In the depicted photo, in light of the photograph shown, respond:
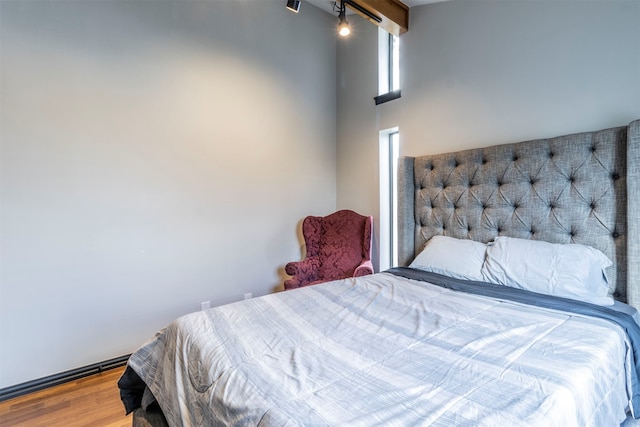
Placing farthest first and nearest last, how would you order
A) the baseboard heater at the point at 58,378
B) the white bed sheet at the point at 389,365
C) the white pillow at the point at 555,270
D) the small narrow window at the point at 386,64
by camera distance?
the small narrow window at the point at 386,64
the baseboard heater at the point at 58,378
the white pillow at the point at 555,270
the white bed sheet at the point at 389,365

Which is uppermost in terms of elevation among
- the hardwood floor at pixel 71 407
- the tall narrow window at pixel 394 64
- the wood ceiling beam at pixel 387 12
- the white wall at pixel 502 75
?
the wood ceiling beam at pixel 387 12

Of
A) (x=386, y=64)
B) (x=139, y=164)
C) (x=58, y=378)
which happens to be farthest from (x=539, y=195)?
(x=58, y=378)

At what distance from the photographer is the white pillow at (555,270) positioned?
143cm

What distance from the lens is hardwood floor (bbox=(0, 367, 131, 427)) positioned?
1579mm

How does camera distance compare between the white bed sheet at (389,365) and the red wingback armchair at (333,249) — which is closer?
the white bed sheet at (389,365)

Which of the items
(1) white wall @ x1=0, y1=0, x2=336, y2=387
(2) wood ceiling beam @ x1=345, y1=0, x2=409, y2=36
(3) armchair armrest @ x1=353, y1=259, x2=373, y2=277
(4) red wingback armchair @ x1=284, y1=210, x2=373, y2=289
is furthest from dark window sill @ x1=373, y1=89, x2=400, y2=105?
(3) armchair armrest @ x1=353, y1=259, x2=373, y2=277

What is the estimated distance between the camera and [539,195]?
5.68 ft

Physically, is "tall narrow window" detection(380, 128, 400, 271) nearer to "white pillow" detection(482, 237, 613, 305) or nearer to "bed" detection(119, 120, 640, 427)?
"bed" detection(119, 120, 640, 427)

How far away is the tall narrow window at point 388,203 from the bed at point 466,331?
0.67 metres

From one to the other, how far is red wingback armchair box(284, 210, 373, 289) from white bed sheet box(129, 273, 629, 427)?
1.14 metres

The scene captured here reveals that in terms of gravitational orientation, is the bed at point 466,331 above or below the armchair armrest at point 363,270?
above

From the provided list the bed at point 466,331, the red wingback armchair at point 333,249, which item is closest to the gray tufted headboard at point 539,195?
the bed at point 466,331

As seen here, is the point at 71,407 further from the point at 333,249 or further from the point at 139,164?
the point at 333,249

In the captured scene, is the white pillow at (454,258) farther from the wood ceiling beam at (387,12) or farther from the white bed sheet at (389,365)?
the wood ceiling beam at (387,12)
